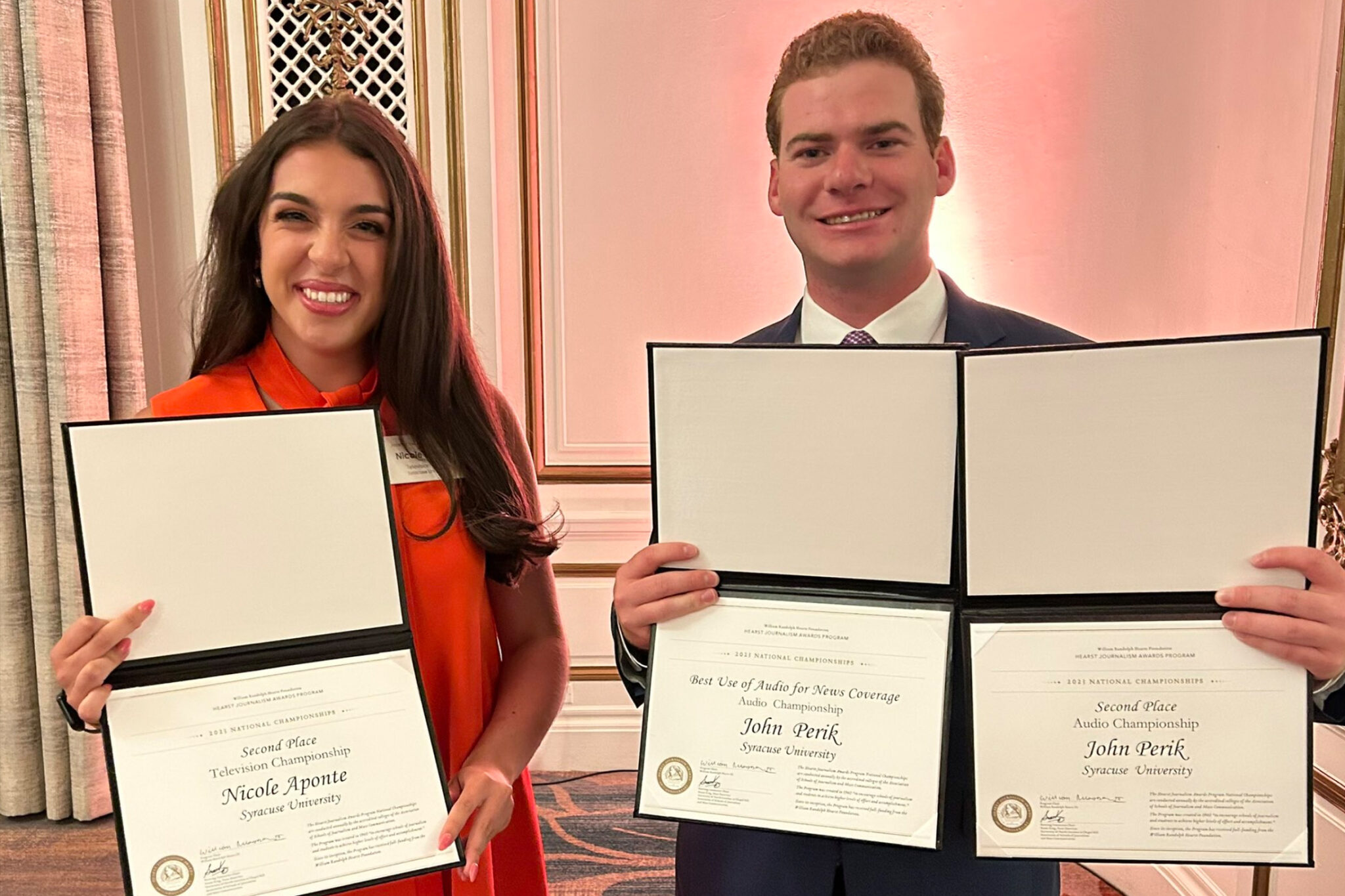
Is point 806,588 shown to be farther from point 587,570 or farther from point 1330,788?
point 587,570

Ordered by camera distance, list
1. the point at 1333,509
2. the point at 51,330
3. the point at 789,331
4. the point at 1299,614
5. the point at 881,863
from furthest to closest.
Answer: the point at 51,330
the point at 1333,509
the point at 789,331
the point at 881,863
the point at 1299,614

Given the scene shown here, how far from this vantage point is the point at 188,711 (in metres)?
1.00

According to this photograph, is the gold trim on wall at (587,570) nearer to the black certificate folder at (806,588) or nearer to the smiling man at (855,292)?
the smiling man at (855,292)

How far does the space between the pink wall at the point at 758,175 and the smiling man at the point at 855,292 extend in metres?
1.66

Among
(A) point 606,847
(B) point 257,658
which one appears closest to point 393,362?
(B) point 257,658

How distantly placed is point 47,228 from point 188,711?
8.18 ft

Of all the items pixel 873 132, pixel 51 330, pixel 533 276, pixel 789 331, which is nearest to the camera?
pixel 873 132

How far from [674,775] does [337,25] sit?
3108 millimetres

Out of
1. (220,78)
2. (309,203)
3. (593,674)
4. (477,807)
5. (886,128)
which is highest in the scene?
(220,78)

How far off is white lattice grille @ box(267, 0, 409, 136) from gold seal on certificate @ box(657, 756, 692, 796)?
9.32 ft

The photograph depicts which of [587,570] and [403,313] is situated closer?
[403,313]

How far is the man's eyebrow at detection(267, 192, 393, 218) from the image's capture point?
1.22 meters

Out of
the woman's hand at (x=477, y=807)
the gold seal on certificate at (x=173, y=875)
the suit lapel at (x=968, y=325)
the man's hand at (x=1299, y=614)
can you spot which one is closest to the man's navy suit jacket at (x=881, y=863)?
the suit lapel at (x=968, y=325)

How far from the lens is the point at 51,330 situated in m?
2.80
